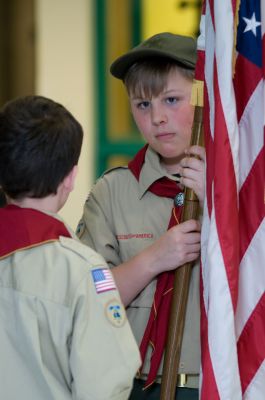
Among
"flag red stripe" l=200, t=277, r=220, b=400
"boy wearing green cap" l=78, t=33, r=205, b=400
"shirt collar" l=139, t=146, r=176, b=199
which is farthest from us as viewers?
"shirt collar" l=139, t=146, r=176, b=199

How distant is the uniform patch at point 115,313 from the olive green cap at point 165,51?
0.64 metres

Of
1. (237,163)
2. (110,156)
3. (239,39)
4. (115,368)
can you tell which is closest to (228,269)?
(237,163)

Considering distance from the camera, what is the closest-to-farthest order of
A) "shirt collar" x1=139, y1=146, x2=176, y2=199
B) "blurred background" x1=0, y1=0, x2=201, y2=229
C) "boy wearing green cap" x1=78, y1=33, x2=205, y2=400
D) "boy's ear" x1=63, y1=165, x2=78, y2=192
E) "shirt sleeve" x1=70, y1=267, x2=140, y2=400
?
"shirt sleeve" x1=70, y1=267, x2=140, y2=400 < "boy's ear" x1=63, y1=165, x2=78, y2=192 < "boy wearing green cap" x1=78, y1=33, x2=205, y2=400 < "shirt collar" x1=139, y1=146, x2=176, y2=199 < "blurred background" x1=0, y1=0, x2=201, y2=229

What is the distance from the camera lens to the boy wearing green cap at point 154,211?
182 cm

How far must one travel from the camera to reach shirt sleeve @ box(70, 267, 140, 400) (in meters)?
1.48

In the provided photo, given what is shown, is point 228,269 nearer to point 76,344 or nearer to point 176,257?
point 176,257

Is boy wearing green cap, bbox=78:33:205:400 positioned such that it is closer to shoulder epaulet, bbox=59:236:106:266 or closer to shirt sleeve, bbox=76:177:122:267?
shirt sleeve, bbox=76:177:122:267

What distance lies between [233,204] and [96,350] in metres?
0.47

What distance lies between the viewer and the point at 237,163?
1.78m

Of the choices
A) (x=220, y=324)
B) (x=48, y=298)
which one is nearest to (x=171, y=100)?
(x=220, y=324)

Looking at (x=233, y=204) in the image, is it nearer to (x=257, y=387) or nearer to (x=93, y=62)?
(x=257, y=387)

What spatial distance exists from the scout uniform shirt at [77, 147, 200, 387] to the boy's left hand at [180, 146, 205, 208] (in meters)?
0.11

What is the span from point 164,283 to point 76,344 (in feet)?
1.46

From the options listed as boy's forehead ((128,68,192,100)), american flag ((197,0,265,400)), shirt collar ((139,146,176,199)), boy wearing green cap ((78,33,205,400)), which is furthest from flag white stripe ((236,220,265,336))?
boy's forehead ((128,68,192,100))
